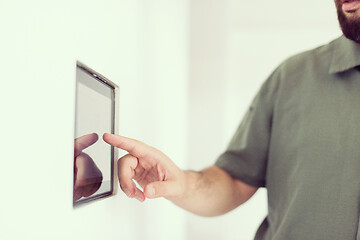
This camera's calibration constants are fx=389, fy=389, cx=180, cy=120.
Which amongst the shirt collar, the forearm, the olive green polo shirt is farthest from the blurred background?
the shirt collar

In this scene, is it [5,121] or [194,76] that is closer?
[5,121]

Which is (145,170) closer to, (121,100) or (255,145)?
(121,100)

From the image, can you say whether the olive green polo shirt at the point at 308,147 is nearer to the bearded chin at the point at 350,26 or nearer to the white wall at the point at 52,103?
the bearded chin at the point at 350,26

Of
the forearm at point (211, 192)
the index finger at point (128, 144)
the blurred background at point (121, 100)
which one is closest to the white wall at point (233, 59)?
the blurred background at point (121, 100)

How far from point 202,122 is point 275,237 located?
3.59 ft

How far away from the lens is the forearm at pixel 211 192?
2.83 feet

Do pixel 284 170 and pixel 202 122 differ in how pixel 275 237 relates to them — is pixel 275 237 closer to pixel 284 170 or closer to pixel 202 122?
pixel 284 170

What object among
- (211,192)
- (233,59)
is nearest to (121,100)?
(211,192)

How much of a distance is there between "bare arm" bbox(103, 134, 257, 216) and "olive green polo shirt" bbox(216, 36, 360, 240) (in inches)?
2.0

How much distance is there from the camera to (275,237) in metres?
0.90

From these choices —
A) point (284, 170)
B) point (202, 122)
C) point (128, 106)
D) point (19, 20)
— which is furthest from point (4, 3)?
point (202, 122)

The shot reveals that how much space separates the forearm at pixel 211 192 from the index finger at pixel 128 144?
0.23 metres

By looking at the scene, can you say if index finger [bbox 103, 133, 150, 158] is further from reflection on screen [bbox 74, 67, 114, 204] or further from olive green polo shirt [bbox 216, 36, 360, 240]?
olive green polo shirt [bbox 216, 36, 360, 240]

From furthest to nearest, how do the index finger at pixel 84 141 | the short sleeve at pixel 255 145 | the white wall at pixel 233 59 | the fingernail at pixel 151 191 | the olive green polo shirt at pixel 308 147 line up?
the white wall at pixel 233 59
the short sleeve at pixel 255 145
the olive green polo shirt at pixel 308 147
the fingernail at pixel 151 191
the index finger at pixel 84 141
